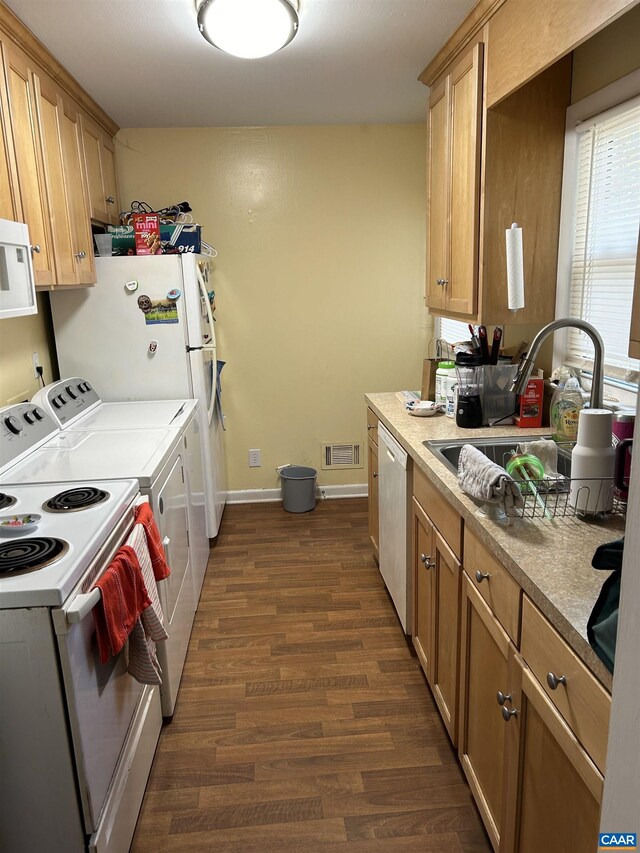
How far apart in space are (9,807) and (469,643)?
120 centimetres

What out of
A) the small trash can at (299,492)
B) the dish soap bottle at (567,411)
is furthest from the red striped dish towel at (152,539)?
the small trash can at (299,492)

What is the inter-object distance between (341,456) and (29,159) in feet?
8.89

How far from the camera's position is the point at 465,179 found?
2.54 meters

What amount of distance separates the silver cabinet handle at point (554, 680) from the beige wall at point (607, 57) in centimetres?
177

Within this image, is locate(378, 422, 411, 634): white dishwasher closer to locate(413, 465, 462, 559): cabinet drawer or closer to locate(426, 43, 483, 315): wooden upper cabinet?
locate(413, 465, 462, 559): cabinet drawer

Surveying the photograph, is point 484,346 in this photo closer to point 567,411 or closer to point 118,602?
point 567,411

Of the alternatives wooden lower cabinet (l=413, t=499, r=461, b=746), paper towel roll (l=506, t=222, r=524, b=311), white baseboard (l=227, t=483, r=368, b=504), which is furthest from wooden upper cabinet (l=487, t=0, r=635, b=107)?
white baseboard (l=227, t=483, r=368, b=504)

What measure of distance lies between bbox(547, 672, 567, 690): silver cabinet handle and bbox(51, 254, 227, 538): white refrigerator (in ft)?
8.02

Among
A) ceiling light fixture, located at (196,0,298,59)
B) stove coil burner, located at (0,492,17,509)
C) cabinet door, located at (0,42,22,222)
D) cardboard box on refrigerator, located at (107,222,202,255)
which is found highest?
ceiling light fixture, located at (196,0,298,59)

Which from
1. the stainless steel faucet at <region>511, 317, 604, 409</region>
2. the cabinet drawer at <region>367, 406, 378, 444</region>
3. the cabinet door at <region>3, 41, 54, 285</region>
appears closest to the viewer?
the stainless steel faucet at <region>511, 317, 604, 409</region>

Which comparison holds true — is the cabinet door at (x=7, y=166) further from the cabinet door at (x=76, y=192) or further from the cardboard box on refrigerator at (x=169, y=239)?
the cardboard box on refrigerator at (x=169, y=239)

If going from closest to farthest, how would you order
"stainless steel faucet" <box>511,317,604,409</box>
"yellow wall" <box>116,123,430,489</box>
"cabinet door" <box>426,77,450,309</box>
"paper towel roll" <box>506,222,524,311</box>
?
"stainless steel faucet" <box>511,317,604,409</box>, "paper towel roll" <box>506,222,524,311</box>, "cabinet door" <box>426,77,450,309</box>, "yellow wall" <box>116,123,430,489</box>

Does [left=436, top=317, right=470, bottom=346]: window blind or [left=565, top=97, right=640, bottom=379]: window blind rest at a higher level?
[left=565, top=97, right=640, bottom=379]: window blind

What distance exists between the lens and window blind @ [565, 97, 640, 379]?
2.01m
